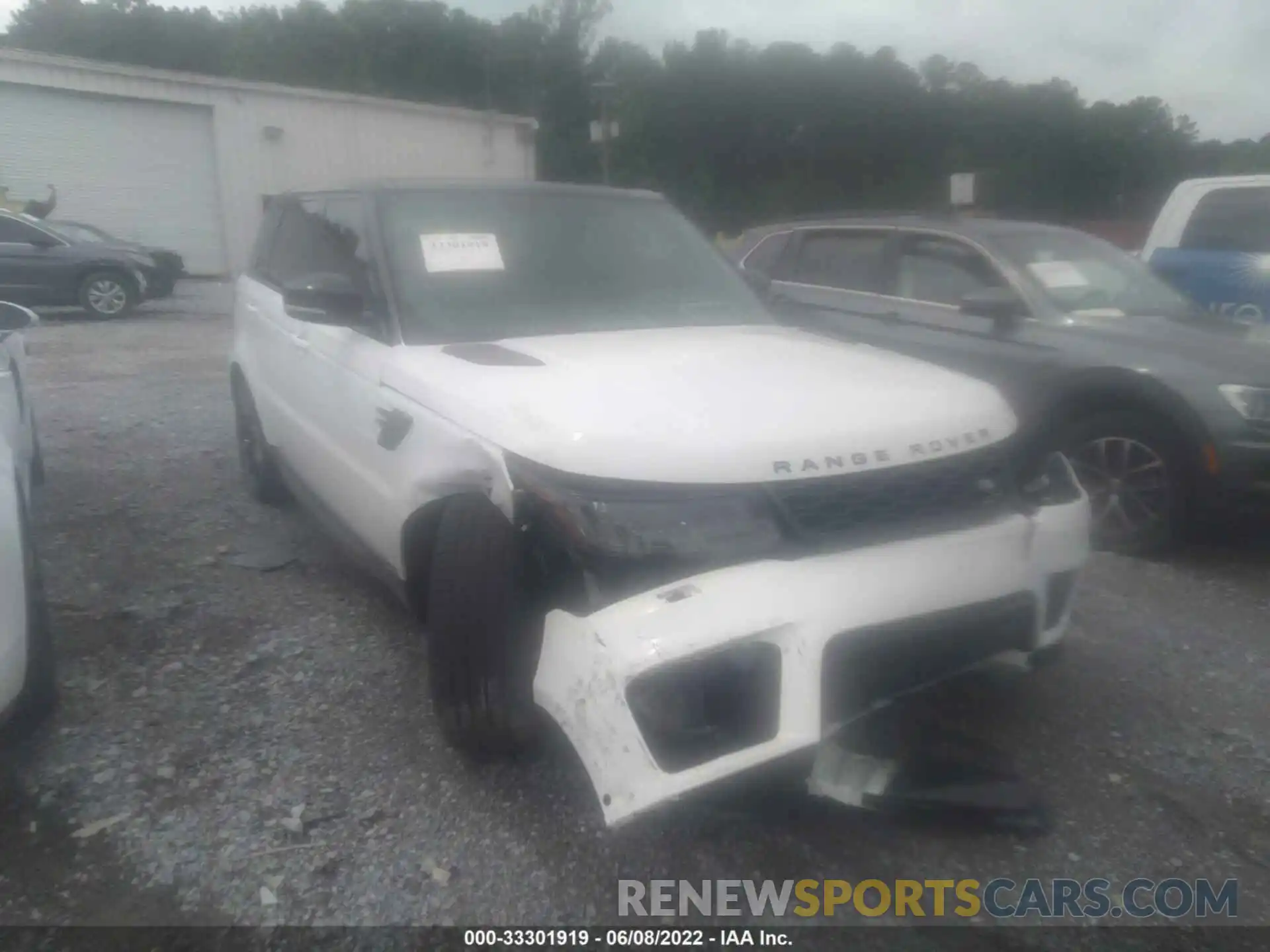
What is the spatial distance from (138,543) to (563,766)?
2.93m

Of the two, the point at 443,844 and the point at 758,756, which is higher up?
the point at 758,756

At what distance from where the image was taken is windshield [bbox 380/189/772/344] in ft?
11.1

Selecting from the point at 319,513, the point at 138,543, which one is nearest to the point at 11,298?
the point at 138,543

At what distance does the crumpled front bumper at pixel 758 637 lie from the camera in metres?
2.10

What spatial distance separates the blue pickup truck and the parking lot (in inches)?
106

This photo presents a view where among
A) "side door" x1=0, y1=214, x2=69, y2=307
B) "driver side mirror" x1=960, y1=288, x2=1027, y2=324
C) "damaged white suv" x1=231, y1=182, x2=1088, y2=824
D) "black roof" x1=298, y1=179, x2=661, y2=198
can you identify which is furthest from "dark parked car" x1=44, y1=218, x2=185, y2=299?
"driver side mirror" x1=960, y1=288, x2=1027, y2=324

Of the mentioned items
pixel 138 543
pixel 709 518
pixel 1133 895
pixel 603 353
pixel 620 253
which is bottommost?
pixel 1133 895

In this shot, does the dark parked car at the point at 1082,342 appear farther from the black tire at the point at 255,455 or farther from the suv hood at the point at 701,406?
the black tire at the point at 255,455

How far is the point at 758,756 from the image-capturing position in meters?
2.12

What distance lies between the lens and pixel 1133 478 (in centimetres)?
480

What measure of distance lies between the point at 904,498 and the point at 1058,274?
138 inches

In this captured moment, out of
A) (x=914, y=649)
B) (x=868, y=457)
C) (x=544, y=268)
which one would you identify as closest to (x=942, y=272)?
(x=544, y=268)

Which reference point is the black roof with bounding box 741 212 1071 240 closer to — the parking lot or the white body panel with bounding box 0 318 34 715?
the parking lot

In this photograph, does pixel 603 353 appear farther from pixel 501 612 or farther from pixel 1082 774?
pixel 1082 774
